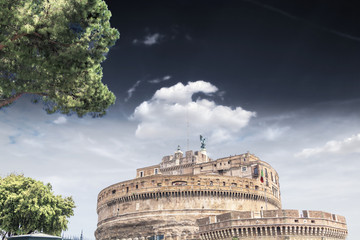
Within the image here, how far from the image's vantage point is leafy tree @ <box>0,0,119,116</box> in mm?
14086

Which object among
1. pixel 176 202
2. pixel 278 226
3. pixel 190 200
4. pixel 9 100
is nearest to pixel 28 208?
pixel 9 100

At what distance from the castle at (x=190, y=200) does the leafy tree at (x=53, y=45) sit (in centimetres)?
3076

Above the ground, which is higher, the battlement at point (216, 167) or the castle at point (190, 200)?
the battlement at point (216, 167)

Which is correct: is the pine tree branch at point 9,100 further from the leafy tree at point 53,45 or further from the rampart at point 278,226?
the rampart at point 278,226

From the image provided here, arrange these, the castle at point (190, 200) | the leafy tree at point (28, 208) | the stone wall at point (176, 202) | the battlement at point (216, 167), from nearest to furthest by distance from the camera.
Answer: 1. the leafy tree at point (28, 208)
2. the castle at point (190, 200)
3. the stone wall at point (176, 202)
4. the battlement at point (216, 167)

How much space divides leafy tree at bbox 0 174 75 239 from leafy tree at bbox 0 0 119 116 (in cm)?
2092

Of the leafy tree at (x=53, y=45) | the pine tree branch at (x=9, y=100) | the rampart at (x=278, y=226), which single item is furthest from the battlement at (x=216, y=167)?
the pine tree branch at (x=9, y=100)

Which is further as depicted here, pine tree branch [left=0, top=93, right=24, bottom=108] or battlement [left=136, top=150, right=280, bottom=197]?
battlement [left=136, top=150, right=280, bottom=197]

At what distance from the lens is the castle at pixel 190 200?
177 ft

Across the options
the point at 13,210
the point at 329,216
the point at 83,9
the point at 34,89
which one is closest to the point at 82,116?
the point at 34,89


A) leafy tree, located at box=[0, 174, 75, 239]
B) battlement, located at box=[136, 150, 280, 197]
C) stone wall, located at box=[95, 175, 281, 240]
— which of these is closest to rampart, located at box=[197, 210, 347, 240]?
stone wall, located at box=[95, 175, 281, 240]

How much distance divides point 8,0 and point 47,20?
1.67 m

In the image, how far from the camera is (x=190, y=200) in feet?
187

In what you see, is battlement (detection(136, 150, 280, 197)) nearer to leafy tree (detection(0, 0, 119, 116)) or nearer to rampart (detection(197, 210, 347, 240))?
rampart (detection(197, 210, 347, 240))
